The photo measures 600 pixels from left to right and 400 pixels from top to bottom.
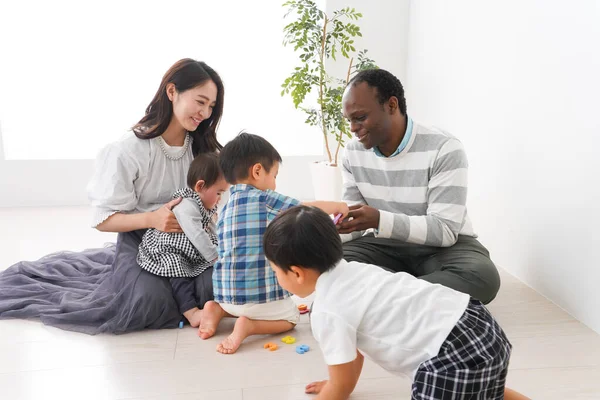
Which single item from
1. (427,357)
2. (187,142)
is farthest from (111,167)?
(427,357)

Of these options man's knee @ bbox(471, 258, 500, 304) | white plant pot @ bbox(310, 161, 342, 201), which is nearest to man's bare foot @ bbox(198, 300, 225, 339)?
man's knee @ bbox(471, 258, 500, 304)

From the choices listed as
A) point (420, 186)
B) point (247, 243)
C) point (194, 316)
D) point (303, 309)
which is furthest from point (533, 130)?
A: point (194, 316)

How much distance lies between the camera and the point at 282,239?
1.23m

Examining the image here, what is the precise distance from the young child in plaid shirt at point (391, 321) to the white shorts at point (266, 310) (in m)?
0.60

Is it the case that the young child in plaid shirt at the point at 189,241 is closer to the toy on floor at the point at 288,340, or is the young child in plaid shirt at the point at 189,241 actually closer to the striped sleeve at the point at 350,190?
the toy on floor at the point at 288,340

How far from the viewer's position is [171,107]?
217 centimetres

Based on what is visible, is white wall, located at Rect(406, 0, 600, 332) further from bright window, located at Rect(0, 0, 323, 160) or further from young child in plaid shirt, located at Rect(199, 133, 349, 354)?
bright window, located at Rect(0, 0, 323, 160)

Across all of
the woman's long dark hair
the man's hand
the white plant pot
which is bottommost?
the white plant pot

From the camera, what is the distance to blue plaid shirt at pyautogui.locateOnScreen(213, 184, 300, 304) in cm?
176

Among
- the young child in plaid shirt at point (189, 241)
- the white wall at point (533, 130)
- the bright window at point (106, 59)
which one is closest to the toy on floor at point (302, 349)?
the young child in plaid shirt at point (189, 241)

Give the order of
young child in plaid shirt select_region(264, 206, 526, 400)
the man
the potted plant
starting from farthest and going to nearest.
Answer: the potted plant < the man < young child in plaid shirt select_region(264, 206, 526, 400)

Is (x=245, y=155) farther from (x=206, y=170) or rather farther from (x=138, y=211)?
(x=138, y=211)

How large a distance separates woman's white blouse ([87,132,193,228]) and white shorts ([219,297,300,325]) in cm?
55

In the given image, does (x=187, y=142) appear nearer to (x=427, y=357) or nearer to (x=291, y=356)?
(x=291, y=356)
